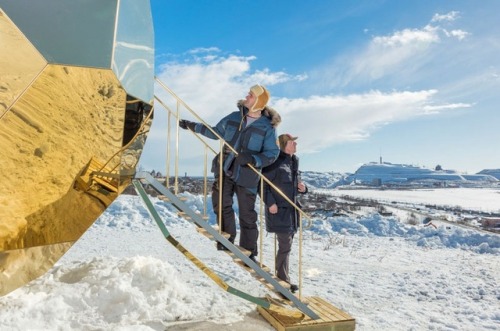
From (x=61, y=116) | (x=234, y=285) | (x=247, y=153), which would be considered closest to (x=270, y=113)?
(x=247, y=153)

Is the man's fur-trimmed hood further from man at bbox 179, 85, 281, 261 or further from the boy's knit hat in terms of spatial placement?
the boy's knit hat

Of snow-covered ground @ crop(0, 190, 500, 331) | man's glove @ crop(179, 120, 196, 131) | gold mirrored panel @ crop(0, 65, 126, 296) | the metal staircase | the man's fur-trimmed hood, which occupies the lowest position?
snow-covered ground @ crop(0, 190, 500, 331)

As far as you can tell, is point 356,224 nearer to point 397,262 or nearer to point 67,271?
point 397,262

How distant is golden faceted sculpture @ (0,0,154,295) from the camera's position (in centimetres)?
270

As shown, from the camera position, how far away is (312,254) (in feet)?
30.0

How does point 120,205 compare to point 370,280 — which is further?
point 120,205

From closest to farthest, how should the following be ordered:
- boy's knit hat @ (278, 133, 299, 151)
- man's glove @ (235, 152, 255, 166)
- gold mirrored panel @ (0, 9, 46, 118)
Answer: gold mirrored panel @ (0, 9, 46, 118)
man's glove @ (235, 152, 255, 166)
boy's knit hat @ (278, 133, 299, 151)

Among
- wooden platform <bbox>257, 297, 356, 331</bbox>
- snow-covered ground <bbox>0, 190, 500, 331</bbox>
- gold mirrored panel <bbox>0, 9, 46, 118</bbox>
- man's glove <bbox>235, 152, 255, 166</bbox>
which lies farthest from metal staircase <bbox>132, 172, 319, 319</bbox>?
gold mirrored panel <bbox>0, 9, 46, 118</bbox>

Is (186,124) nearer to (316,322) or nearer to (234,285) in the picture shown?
(316,322)

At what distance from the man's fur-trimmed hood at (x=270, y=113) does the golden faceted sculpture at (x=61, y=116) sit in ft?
4.64

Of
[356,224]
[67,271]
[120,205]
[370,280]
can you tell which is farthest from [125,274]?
[356,224]

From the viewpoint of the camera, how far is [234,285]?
6430 millimetres

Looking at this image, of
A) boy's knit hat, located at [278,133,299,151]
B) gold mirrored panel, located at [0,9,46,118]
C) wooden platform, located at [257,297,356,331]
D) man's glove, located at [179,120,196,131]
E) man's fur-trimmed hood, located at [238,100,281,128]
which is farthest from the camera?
boy's knit hat, located at [278,133,299,151]

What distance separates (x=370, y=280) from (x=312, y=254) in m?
2.16
